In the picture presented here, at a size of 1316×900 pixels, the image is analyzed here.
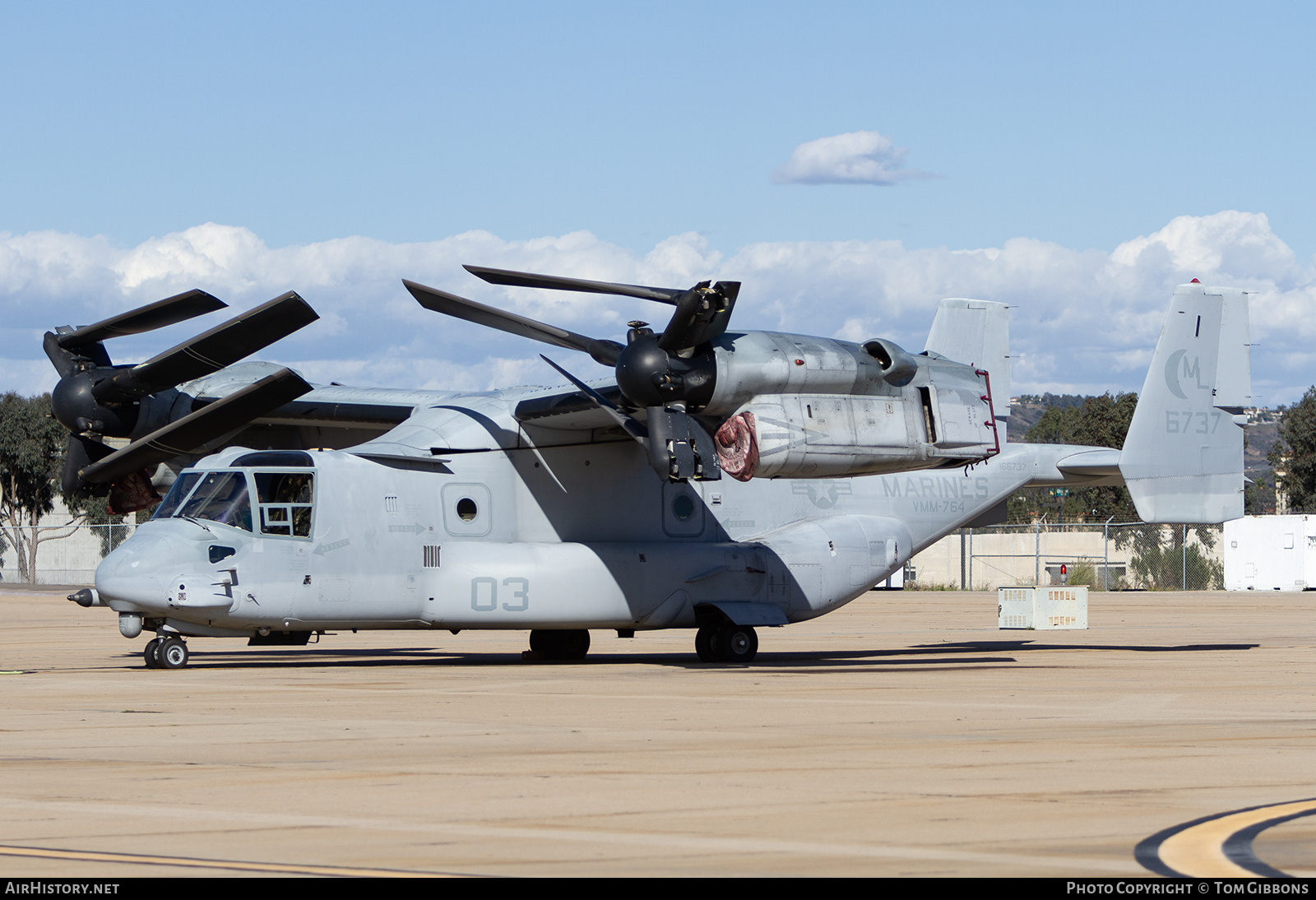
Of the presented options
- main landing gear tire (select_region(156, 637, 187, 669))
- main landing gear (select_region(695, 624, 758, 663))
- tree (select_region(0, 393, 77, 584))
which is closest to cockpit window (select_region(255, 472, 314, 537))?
main landing gear tire (select_region(156, 637, 187, 669))

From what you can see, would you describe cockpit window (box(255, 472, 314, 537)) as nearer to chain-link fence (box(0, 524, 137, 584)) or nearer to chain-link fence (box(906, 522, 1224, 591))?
chain-link fence (box(906, 522, 1224, 591))

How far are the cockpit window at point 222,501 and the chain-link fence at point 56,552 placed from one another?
53.9 m

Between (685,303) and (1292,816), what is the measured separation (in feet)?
38.9

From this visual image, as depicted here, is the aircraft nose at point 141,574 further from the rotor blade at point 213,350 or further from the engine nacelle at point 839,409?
the engine nacelle at point 839,409

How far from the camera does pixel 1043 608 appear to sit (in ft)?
112

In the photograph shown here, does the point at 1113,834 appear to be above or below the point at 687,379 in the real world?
below

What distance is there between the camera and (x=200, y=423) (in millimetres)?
21000

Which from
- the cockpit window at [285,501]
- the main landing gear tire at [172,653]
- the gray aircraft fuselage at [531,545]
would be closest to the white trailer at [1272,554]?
the gray aircraft fuselage at [531,545]

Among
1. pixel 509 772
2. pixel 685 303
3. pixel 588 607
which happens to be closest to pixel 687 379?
pixel 685 303

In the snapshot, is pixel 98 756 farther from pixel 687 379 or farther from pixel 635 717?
pixel 687 379

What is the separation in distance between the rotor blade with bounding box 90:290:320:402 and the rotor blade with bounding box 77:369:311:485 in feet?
1.71

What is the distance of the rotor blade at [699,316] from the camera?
18859mm

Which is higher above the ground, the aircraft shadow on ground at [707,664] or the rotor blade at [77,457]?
the rotor blade at [77,457]

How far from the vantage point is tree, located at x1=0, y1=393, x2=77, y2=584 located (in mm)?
80938
